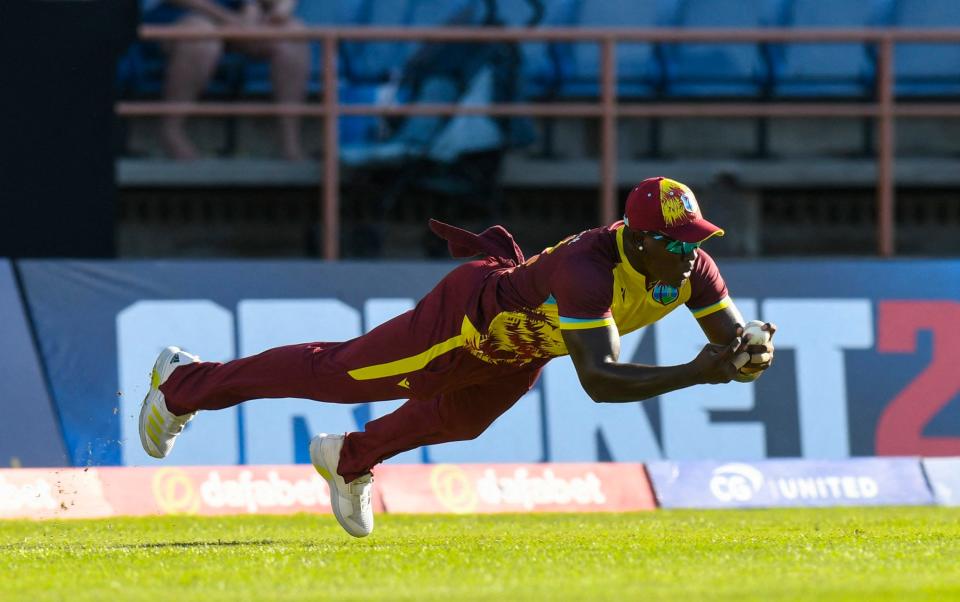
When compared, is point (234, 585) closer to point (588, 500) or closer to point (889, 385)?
point (588, 500)

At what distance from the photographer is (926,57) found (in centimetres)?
1645

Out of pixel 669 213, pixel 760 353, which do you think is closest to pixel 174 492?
pixel 669 213

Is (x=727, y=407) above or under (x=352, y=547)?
under

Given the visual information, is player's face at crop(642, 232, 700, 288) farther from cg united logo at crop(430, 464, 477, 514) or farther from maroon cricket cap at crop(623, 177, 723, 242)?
cg united logo at crop(430, 464, 477, 514)

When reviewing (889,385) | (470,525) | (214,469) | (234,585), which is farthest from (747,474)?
(234,585)

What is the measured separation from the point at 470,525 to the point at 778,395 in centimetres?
344

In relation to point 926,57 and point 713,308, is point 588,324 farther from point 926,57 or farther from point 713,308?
point 926,57

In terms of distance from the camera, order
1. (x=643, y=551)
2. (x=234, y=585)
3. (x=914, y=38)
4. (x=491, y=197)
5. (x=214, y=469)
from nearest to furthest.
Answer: (x=234, y=585) < (x=643, y=551) < (x=214, y=469) < (x=914, y=38) < (x=491, y=197)

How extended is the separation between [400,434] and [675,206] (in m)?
2.08

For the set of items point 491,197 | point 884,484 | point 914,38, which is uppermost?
point 914,38

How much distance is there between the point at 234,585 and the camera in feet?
21.1

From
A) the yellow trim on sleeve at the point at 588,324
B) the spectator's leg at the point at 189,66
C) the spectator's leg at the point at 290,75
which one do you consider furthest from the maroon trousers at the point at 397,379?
the spectator's leg at the point at 290,75

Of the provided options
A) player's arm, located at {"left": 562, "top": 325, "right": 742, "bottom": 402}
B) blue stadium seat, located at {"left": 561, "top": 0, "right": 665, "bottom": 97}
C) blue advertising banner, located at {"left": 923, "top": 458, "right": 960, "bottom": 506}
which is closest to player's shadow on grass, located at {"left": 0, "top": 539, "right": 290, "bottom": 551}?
player's arm, located at {"left": 562, "top": 325, "right": 742, "bottom": 402}

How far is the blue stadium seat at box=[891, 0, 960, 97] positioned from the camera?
642 inches
